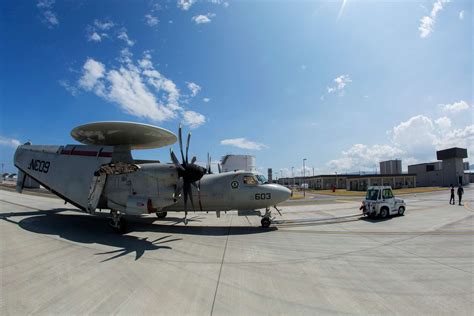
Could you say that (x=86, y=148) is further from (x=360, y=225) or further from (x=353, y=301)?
(x=360, y=225)

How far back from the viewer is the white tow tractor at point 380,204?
53.7 ft

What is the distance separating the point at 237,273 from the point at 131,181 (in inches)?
356

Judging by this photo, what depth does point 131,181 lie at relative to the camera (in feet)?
41.9

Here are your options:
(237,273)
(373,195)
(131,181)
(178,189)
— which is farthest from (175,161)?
(373,195)

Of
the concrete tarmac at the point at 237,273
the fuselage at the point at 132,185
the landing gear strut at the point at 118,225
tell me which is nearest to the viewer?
the concrete tarmac at the point at 237,273

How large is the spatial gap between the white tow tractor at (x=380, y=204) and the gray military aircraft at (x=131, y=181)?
744cm

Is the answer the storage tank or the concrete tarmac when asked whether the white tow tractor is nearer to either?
the concrete tarmac

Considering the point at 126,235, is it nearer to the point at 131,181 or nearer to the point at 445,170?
the point at 131,181

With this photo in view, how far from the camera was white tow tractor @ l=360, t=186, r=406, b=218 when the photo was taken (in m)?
16.4

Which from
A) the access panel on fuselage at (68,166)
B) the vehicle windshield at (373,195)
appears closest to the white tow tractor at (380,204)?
the vehicle windshield at (373,195)

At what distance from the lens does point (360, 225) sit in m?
13.9

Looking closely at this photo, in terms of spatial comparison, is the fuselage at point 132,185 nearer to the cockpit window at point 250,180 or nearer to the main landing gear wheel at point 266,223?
the cockpit window at point 250,180

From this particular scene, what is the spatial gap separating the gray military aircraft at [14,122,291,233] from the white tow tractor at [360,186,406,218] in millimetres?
7442

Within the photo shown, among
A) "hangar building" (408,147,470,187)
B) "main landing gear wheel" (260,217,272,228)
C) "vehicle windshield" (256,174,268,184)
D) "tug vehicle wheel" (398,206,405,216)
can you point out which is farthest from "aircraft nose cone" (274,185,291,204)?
"hangar building" (408,147,470,187)
